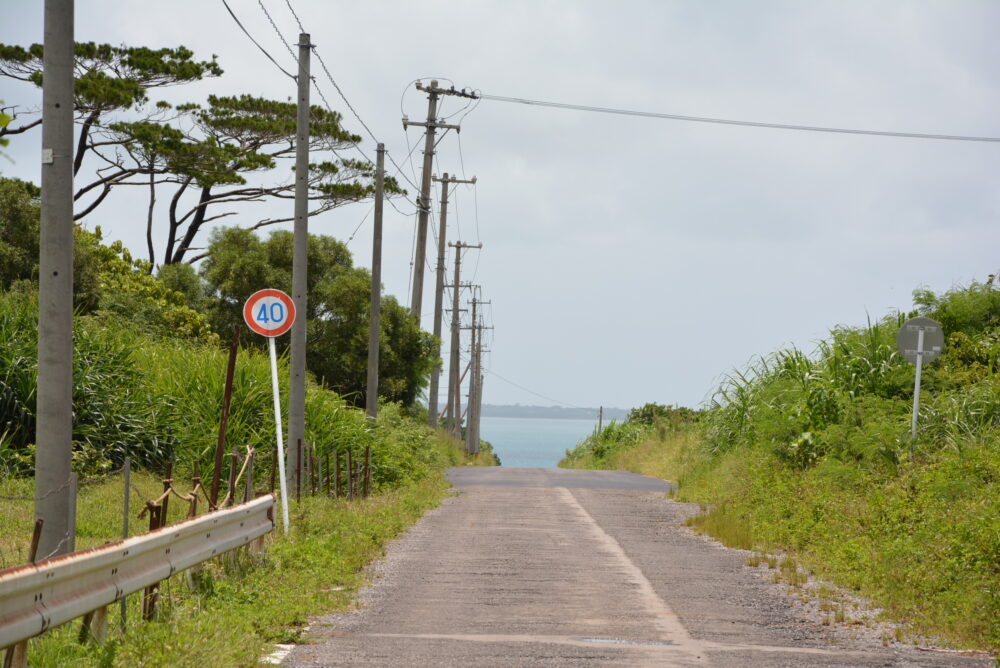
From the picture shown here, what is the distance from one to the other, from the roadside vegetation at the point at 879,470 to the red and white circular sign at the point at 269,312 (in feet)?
22.7

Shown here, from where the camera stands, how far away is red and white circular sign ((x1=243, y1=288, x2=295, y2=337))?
16000 mm

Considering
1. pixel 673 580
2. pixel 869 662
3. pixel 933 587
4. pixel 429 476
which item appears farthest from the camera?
pixel 429 476

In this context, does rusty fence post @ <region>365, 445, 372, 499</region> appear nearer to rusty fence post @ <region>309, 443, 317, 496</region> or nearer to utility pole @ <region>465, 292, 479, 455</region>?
rusty fence post @ <region>309, 443, 317, 496</region>

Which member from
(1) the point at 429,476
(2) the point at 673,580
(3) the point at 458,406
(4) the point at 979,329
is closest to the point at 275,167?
(1) the point at 429,476

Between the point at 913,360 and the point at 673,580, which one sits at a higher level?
the point at 913,360

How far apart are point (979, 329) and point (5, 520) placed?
53.5 feet

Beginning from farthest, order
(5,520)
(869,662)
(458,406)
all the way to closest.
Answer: (458,406) → (5,520) → (869,662)

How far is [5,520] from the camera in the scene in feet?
50.1

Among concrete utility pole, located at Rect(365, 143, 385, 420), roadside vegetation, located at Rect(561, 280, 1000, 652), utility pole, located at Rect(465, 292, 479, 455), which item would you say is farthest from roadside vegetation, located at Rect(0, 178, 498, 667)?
utility pole, located at Rect(465, 292, 479, 455)

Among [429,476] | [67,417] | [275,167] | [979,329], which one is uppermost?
[275,167]

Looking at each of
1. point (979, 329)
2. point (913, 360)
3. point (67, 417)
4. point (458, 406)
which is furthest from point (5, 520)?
point (458, 406)

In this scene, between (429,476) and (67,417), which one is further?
(429,476)

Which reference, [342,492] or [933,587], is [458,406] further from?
[933,587]

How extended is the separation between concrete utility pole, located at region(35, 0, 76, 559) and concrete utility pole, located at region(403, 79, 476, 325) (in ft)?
99.3
